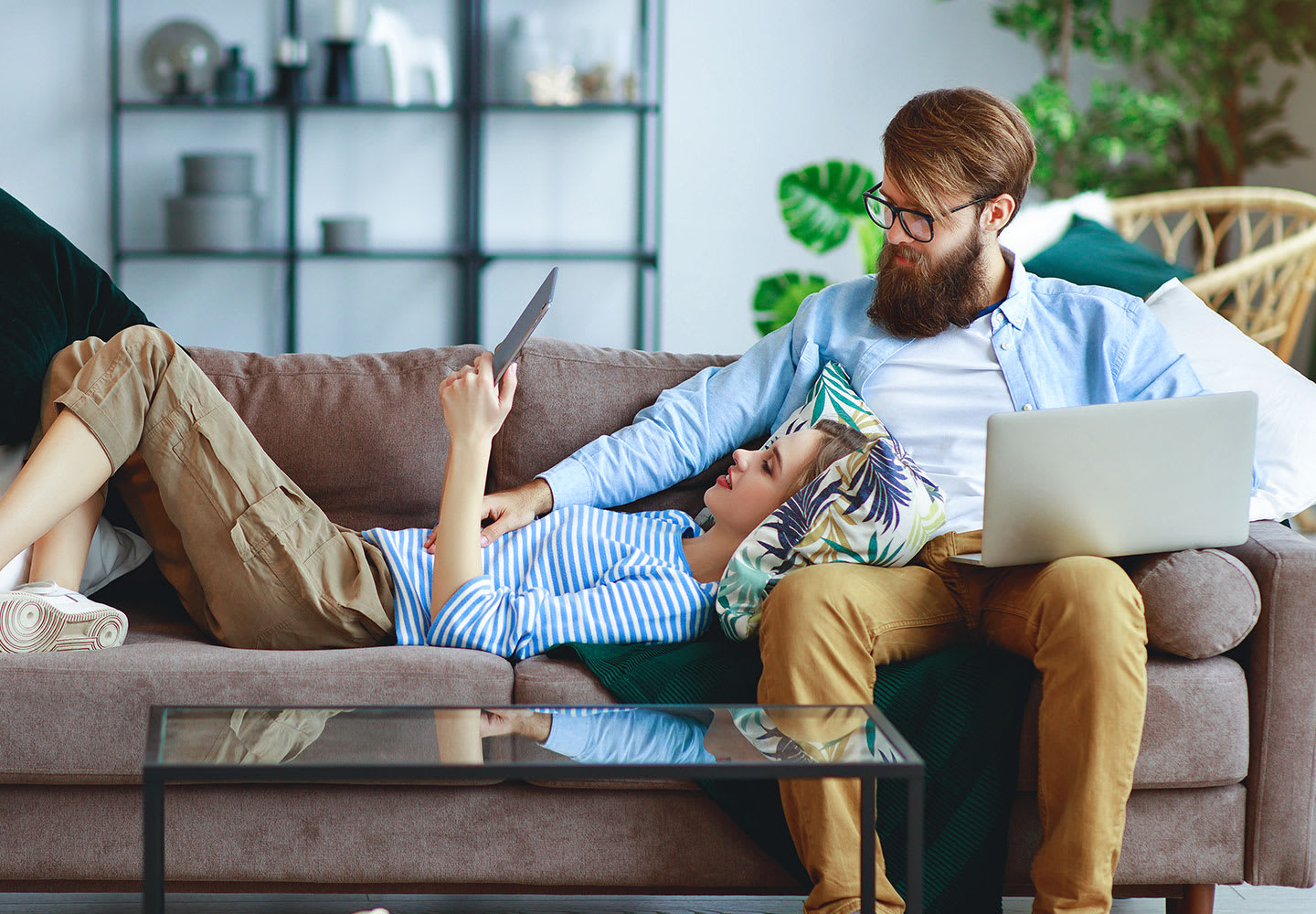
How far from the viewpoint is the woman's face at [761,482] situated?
174 centimetres

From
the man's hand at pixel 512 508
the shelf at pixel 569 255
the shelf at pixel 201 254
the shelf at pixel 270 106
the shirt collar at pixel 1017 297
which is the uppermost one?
the shelf at pixel 270 106

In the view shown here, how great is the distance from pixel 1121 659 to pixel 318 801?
947mm

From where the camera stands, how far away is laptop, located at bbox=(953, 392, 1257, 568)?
4.56ft

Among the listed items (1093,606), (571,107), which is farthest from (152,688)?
(571,107)

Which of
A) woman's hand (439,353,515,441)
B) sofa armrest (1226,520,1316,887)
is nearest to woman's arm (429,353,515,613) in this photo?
woman's hand (439,353,515,441)

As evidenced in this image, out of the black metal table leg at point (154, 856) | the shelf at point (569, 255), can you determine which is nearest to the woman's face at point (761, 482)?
the black metal table leg at point (154, 856)

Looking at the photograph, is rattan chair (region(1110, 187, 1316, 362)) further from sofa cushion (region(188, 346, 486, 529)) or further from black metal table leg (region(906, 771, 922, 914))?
black metal table leg (region(906, 771, 922, 914))

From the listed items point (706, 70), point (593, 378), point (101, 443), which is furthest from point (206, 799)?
point (706, 70)

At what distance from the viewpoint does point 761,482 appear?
1754mm

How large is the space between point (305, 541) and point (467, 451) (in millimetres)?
333

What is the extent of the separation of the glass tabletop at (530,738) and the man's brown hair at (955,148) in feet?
3.16

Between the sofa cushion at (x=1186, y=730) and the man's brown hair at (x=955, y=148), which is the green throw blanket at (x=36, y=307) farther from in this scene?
the sofa cushion at (x=1186, y=730)

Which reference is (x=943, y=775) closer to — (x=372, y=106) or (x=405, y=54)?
(x=372, y=106)

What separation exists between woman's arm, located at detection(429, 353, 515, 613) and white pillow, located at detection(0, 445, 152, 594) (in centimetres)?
57
